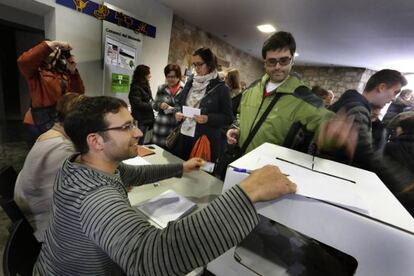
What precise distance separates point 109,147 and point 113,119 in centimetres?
9

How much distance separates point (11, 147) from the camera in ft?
10.7

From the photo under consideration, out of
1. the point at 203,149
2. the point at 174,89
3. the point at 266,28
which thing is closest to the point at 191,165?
the point at 203,149

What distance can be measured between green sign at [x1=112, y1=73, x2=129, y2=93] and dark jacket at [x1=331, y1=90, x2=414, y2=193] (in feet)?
9.35

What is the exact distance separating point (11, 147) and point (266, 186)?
4067 mm

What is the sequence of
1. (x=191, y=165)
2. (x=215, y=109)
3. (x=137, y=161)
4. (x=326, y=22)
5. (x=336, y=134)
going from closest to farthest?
(x=336, y=134) < (x=191, y=165) < (x=137, y=161) < (x=215, y=109) < (x=326, y=22)

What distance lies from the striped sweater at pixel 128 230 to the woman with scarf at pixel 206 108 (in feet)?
3.85

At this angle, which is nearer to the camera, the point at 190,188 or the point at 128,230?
the point at 128,230

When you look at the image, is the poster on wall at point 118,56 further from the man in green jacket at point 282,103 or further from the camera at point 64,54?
the man in green jacket at point 282,103

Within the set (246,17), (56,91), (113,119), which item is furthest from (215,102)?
(246,17)

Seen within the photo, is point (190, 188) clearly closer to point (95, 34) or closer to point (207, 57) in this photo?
point (207, 57)

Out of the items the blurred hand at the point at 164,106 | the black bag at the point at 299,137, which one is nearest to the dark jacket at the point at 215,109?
the blurred hand at the point at 164,106

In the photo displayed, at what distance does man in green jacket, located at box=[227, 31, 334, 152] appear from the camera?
41.0 inches

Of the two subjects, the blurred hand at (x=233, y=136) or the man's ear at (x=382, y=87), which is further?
the man's ear at (x=382, y=87)

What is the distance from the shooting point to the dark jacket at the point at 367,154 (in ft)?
3.40
